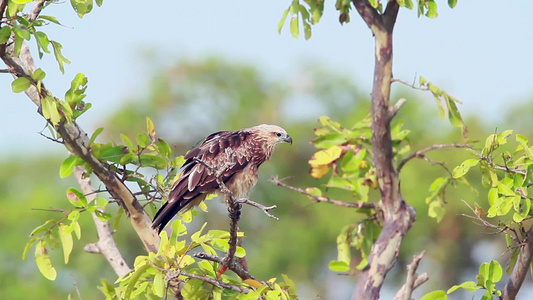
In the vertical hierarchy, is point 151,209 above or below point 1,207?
below

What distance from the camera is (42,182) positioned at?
91.8ft

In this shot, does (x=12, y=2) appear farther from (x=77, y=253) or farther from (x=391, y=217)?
(x=77, y=253)

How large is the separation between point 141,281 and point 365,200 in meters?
2.67

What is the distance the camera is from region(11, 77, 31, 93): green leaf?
4.62 metres

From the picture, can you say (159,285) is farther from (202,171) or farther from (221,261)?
(202,171)

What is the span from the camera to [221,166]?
6.09 meters

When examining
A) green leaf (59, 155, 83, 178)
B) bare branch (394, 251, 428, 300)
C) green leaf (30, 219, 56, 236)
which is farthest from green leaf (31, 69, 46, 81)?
bare branch (394, 251, 428, 300)

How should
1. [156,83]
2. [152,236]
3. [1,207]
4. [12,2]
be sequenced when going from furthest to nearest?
[156,83], [1,207], [152,236], [12,2]

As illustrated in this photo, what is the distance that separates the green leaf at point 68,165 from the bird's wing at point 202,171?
0.65 meters

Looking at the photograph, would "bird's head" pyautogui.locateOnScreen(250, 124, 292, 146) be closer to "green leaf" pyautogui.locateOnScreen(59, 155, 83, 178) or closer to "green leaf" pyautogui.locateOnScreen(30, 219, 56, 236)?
"green leaf" pyautogui.locateOnScreen(59, 155, 83, 178)

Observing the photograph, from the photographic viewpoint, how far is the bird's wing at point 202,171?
5.41 m

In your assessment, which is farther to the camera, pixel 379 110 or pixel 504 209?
pixel 379 110

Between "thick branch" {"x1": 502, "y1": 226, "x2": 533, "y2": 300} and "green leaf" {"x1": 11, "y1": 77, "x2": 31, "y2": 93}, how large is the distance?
10.6 ft

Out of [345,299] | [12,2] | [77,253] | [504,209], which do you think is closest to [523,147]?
[504,209]
